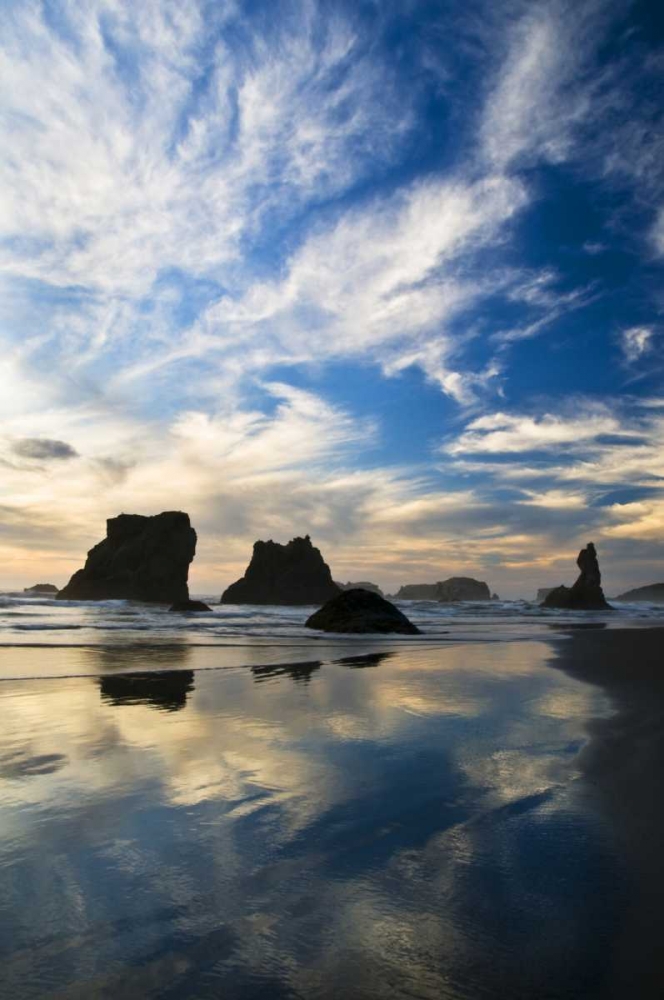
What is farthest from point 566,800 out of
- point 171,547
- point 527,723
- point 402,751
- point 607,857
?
point 171,547

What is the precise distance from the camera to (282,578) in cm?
8556

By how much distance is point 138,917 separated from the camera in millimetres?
2293

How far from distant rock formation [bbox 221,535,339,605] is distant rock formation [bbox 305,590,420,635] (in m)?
59.9

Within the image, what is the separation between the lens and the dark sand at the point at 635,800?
2031 mm

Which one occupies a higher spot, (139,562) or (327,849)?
(139,562)

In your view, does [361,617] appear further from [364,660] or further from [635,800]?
[635,800]

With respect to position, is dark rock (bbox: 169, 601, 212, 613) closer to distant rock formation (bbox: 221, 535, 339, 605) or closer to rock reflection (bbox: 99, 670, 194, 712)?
rock reflection (bbox: 99, 670, 194, 712)

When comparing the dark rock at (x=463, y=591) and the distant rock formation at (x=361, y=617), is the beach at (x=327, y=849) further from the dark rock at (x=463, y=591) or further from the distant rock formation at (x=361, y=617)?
the dark rock at (x=463, y=591)

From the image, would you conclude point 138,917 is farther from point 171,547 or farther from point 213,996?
point 171,547

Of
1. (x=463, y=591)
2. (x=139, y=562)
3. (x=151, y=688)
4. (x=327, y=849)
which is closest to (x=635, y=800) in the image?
(x=327, y=849)

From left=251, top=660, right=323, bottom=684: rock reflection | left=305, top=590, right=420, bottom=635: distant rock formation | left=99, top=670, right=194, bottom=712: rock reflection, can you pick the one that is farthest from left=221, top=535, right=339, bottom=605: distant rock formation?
left=99, top=670, right=194, bottom=712: rock reflection

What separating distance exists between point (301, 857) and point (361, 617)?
1928 centimetres

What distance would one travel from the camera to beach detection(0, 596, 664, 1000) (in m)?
1.99

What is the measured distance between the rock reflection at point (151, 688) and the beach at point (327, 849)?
34 cm
